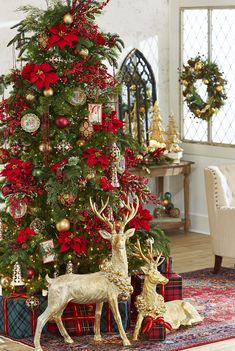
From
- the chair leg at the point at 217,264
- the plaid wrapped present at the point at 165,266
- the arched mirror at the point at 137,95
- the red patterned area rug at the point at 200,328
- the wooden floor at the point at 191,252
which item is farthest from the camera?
the arched mirror at the point at 137,95

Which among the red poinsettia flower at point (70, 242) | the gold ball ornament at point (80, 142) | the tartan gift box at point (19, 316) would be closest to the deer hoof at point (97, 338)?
the tartan gift box at point (19, 316)

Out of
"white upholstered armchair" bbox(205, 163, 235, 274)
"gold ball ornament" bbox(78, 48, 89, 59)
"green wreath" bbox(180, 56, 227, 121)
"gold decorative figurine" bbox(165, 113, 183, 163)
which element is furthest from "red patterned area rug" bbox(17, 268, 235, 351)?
"green wreath" bbox(180, 56, 227, 121)

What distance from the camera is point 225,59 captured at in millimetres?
9875

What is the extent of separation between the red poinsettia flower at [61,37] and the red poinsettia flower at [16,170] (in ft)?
2.62

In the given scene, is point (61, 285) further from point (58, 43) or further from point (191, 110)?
point (191, 110)

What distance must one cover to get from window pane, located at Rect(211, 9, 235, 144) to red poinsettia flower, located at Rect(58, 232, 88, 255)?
3.84 meters

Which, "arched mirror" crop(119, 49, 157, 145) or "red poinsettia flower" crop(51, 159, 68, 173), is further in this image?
"arched mirror" crop(119, 49, 157, 145)

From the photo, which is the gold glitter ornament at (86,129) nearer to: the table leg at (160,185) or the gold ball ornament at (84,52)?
the gold ball ornament at (84,52)

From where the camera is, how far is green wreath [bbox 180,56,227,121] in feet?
32.2

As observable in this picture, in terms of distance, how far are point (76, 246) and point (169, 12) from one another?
4.73 metres

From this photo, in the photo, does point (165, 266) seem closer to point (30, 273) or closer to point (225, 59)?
point (30, 273)

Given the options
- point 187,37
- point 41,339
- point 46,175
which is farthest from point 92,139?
point 187,37

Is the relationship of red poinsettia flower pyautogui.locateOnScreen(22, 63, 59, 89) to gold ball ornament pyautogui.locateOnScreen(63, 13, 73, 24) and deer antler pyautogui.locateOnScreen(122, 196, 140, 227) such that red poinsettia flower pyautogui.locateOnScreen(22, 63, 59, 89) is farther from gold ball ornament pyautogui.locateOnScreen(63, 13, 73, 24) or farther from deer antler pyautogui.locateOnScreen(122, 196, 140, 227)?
deer antler pyautogui.locateOnScreen(122, 196, 140, 227)

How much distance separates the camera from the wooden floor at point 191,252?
8.69 meters
